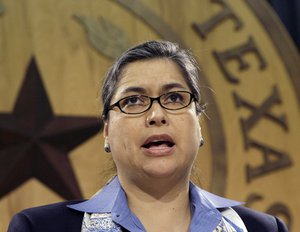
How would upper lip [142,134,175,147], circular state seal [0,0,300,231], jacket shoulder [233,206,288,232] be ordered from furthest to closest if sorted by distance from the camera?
circular state seal [0,0,300,231] < jacket shoulder [233,206,288,232] < upper lip [142,134,175,147]

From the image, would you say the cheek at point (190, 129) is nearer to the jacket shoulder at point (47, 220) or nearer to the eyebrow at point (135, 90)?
the eyebrow at point (135, 90)

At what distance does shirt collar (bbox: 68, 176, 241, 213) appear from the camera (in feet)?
3.08

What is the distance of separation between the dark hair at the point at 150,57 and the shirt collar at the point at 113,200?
126 millimetres

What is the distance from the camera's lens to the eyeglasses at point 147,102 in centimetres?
92

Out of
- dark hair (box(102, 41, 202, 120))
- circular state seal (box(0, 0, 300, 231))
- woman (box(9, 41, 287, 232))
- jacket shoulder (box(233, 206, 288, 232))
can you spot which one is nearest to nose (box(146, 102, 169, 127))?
woman (box(9, 41, 287, 232))

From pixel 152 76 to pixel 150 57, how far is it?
0.17ft

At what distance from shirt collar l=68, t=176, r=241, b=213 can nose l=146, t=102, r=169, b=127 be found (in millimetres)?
142

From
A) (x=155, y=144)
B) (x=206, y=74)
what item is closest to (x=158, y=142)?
(x=155, y=144)

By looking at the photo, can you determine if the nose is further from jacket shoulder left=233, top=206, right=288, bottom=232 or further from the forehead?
jacket shoulder left=233, top=206, right=288, bottom=232

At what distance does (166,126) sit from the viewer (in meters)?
0.90

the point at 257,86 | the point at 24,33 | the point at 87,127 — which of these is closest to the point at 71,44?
the point at 24,33

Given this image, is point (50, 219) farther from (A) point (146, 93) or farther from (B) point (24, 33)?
(B) point (24, 33)

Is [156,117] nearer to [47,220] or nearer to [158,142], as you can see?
[158,142]

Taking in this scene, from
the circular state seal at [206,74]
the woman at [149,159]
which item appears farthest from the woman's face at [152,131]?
the circular state seal at [206,74]
